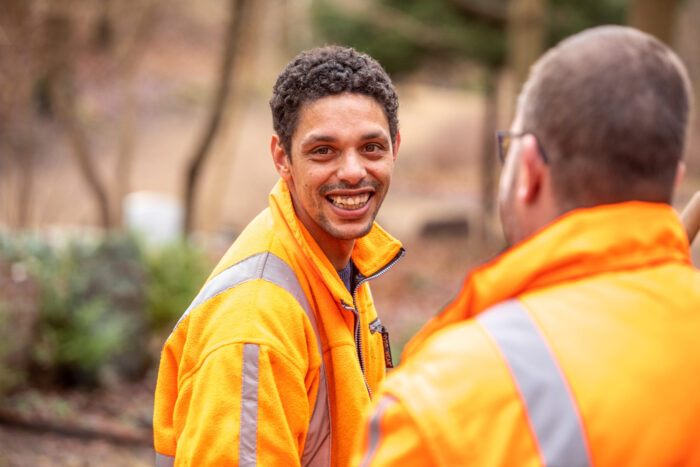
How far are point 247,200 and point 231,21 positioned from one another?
46.2 ft

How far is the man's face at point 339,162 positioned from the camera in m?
2.27

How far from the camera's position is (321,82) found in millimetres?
2266

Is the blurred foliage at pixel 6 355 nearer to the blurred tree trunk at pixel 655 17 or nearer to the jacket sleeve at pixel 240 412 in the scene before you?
the jacket sleeve at pixel 240 412

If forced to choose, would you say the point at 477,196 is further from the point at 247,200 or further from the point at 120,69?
the point at 120,69

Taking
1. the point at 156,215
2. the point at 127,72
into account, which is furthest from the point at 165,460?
the point at 156,215

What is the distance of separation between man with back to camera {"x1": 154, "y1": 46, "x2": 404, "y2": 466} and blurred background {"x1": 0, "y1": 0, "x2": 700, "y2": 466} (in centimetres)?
430

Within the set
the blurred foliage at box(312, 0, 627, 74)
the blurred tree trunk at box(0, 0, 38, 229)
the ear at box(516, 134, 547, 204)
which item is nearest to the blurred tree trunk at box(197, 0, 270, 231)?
the blurred tree trunk at box(0, 0, 38, 229)

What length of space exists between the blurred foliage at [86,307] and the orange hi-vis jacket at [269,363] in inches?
189

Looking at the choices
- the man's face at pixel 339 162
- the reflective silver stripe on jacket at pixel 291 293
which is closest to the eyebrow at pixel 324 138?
the man's face at pixel 339 162

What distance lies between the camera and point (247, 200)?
906 inches

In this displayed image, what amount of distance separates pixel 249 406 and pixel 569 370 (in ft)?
2.88

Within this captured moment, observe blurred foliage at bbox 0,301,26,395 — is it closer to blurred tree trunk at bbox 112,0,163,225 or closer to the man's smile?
blurred tree trunk at bbox 112,0,163,225

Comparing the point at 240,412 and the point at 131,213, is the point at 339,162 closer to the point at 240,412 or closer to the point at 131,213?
the point at 240,412

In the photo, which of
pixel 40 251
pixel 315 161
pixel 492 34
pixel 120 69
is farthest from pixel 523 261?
pixel 492 34
